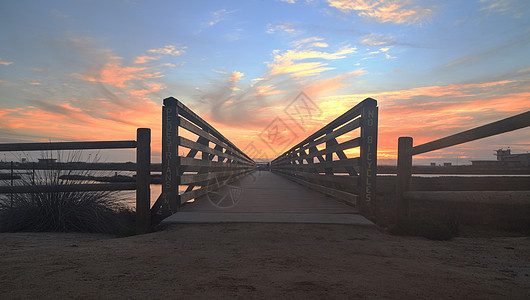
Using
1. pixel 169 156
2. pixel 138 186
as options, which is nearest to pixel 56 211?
pixel 138 186

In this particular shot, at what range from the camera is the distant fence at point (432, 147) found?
2758mm

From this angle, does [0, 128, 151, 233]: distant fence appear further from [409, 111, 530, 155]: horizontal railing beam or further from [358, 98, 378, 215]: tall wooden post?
[409, 111, 530, 155]: horizontal railing beam

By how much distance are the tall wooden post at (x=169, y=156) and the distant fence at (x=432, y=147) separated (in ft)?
9.53

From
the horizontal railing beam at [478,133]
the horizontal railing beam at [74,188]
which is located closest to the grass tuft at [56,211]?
the horizontal railing beam at [74,188]

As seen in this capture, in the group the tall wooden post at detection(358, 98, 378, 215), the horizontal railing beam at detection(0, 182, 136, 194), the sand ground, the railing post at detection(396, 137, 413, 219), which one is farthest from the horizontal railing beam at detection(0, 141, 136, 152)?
the railing post at detection(396, 137, 413, 219)

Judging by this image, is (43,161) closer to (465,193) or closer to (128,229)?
(128,229)

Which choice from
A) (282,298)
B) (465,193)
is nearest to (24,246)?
(282,298)

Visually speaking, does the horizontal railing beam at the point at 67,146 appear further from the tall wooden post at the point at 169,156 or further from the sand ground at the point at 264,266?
the sand ground at the point at 264,266

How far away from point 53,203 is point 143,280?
121 inches

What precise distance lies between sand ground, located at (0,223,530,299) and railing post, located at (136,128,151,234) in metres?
0.68

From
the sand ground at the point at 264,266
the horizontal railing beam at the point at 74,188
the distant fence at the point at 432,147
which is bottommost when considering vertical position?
the sand ground at the point at 264,266

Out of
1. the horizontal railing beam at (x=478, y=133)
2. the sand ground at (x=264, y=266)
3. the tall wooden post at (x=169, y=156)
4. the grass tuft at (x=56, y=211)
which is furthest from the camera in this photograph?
the tall wooden post at (x=169, y=156)

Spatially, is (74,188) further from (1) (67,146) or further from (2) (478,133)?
(2) (478,133)

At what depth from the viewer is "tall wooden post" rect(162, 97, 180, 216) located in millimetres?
4469
